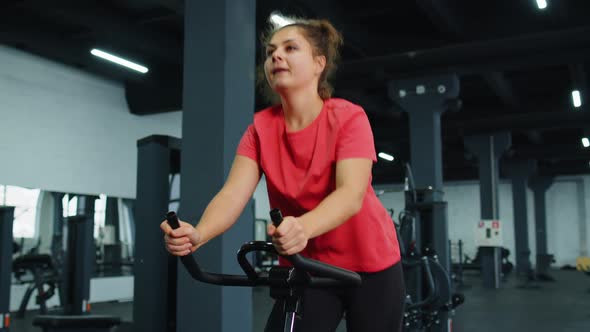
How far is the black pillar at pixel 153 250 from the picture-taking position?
3742 millimetres

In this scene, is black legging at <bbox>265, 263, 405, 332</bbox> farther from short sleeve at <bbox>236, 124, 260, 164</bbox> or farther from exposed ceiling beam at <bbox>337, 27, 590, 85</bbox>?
exposed ceiling beam at <bbox>337, 27, 590, 85</bbox>

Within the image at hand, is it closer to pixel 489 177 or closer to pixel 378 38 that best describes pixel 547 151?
pixel 489 177

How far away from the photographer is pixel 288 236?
0.94m

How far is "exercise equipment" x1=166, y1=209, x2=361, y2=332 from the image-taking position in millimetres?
1018

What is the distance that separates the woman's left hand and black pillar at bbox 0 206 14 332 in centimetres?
487

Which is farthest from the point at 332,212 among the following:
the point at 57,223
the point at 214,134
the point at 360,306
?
the point at 57,223

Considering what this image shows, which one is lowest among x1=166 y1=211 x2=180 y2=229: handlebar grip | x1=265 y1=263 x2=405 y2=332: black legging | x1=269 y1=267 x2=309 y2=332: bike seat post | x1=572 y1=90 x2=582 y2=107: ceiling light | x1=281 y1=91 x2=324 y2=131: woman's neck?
x1=265 y1=263 x2=405 y2=332: black legging

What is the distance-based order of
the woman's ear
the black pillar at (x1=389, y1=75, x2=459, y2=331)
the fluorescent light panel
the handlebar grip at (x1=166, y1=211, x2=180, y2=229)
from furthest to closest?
the black pillar at (x1=389, y1=75, x2=459, y2=331), the fluorescent light panel, the woman's ear, the handlebar grip at (x1=166, y1=211, x2=180, y2=229)

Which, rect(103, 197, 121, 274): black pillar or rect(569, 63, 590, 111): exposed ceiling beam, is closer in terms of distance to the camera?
rect(569, 63, 590, 111): exposed ceiling beam

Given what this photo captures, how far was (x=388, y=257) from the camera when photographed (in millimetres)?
1425

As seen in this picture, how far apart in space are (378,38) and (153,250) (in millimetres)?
5406

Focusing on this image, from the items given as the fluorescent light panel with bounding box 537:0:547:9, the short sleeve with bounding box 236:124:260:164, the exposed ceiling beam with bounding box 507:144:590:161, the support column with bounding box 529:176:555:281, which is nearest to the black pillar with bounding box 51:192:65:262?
the fluorescent light panel with bounding box 537:0:547:9

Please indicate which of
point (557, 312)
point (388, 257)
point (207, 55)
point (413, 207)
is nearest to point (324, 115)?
point (388, 257)

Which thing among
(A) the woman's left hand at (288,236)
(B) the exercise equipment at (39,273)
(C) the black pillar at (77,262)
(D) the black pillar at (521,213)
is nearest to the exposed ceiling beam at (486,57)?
(C) the black pillar at (77,262)
